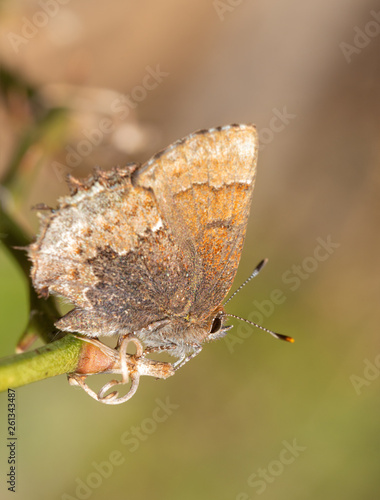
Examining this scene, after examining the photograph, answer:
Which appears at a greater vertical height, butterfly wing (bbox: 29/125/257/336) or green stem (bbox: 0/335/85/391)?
butterfly wing (bbox: 29/125/257/336)

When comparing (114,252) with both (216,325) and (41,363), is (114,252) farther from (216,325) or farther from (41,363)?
(41,363)

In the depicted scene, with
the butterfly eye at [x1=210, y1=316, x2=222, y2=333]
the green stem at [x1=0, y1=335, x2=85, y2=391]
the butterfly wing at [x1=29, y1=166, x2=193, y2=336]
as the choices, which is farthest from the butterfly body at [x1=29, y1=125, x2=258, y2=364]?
the green stem at [x1=0, y1=335, x2=85, y2=391]

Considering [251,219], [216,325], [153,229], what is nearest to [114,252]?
[153,229]

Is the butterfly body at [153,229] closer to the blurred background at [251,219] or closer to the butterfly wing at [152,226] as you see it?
the butterfly wing at [152,226]

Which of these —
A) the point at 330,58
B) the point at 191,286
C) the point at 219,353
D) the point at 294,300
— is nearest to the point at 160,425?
the point at 219,353

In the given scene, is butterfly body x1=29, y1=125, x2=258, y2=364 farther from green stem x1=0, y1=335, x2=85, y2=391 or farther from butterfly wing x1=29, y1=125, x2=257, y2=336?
green stem x1=0, y1=335, x2=85, y2=391

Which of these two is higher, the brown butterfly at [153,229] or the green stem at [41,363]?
the brown butterfly at [153,229]

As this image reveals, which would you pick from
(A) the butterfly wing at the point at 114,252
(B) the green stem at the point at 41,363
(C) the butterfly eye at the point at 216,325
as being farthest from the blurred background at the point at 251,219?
(C) the butterfly eye at the point at 216,325
